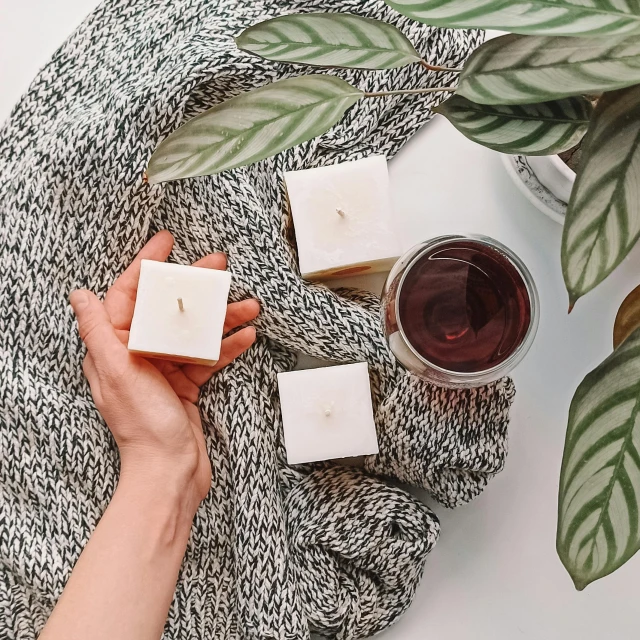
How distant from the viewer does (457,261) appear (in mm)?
531

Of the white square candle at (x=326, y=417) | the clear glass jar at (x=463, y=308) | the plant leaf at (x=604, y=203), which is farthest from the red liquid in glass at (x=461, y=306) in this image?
the plant leaf at (x=604, y=203)

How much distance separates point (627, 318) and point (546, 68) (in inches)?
10.8

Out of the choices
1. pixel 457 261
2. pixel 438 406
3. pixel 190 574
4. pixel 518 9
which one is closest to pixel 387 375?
pixel 438 406

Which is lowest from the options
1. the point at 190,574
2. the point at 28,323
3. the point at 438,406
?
the point at 190,574

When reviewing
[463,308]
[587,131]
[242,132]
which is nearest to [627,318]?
[463,308]

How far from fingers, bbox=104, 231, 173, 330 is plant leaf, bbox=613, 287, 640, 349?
423mm

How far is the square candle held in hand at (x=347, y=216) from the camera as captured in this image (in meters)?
0.61

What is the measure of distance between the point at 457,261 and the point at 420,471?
220mm

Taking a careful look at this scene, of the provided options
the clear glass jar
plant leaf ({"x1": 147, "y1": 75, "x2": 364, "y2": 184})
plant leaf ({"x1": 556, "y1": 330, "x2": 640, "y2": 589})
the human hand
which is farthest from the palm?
plant leaf ({"x1": 556, "y1": 330, "x2": 640, "y2": 589})

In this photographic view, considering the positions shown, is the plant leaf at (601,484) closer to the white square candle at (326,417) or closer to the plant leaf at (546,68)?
the plant leaf at (546,68)

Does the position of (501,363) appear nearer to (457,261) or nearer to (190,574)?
(457,261)

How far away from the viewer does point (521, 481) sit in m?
0.66

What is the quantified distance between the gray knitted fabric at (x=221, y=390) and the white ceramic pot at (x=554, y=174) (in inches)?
6.3

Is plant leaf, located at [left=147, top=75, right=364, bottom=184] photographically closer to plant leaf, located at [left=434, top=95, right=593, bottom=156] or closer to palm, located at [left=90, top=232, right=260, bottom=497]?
plant leaf, located at [left=434, top=95, right=593, bottom=156]
